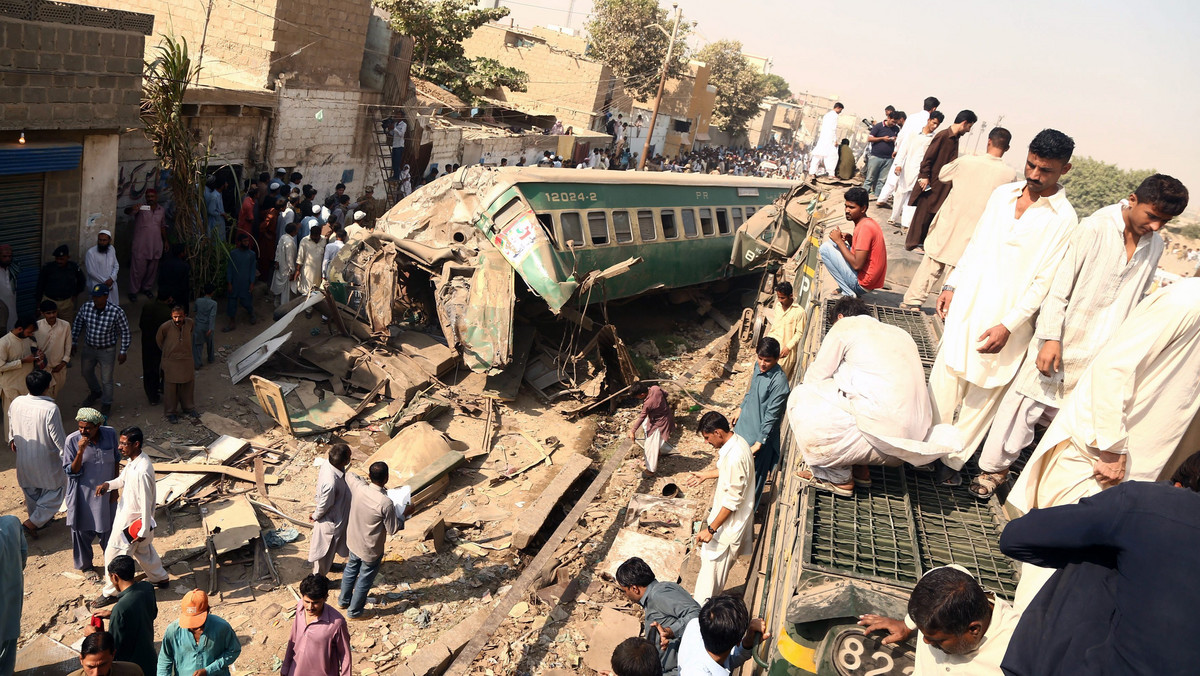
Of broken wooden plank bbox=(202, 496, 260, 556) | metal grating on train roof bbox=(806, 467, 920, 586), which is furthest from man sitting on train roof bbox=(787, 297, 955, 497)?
broken wooden plank bbox=(202, 496, 260, 556)

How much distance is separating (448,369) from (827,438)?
7.43 m

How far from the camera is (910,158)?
11352mm

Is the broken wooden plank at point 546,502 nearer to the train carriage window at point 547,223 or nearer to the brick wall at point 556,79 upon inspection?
the train carriage window at point 547,223

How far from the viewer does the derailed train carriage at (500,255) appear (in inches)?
417

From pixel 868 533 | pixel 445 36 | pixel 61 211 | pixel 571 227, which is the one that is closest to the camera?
pixel 868 533

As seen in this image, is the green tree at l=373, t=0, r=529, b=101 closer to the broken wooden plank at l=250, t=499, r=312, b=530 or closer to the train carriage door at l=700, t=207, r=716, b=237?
the train carriage door at l=700, t=207, r=716, b=237

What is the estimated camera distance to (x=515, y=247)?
35.6ft

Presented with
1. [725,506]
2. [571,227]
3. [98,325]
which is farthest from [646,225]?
[725,506]

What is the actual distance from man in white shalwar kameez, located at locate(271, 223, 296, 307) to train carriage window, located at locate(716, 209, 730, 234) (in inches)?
323

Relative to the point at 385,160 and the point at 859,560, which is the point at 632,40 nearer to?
the point at 385,160

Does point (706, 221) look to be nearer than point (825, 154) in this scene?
Yes

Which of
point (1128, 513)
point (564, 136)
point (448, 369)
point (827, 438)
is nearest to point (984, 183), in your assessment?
point (827, 438)

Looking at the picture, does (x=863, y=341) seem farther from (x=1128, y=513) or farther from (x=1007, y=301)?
(x=1128, y=513)

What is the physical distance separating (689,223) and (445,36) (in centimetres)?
1345
